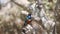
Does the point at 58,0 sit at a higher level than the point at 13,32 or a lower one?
higher

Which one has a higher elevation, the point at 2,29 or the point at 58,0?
the point at 58,0

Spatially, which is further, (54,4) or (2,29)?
(54,4)

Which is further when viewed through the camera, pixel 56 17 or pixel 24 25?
pixel 56 17

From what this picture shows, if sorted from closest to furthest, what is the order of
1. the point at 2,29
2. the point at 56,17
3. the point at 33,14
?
1. the point at 2,29
2. the point at 33,14
3. the point at 56,17

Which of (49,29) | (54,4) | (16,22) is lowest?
(49,29)

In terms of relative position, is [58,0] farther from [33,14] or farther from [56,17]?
[33,14]

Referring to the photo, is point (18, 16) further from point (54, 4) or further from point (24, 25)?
point (54, 4)

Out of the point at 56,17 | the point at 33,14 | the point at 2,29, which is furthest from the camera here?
the point at 56,17

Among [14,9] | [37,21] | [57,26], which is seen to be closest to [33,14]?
[37,21]

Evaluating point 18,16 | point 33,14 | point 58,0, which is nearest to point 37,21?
point 33,14
